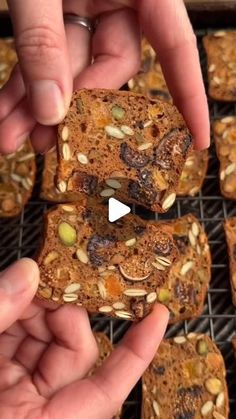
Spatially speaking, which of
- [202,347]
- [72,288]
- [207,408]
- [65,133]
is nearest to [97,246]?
[72,288]

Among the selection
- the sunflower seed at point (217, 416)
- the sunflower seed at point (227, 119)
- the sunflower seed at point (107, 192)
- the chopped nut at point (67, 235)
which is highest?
the sunflower seed at point (107, 192)

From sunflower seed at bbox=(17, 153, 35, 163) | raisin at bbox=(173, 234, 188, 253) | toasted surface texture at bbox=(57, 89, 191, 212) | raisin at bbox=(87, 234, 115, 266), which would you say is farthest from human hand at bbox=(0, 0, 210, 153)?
sunflower seed at bbox=(17, 153, 35, 163)

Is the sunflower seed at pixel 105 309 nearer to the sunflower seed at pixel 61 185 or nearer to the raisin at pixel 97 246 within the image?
the raisin at pixel 97 246

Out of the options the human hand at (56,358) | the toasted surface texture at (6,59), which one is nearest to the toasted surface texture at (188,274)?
the human hand at (56,358)

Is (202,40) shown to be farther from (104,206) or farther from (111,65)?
(104,206)

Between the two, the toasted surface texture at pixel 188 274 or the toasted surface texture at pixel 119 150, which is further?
the toasted surface texture at pixel 188 274

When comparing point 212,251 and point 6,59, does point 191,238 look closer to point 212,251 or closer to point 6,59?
point 212,251
